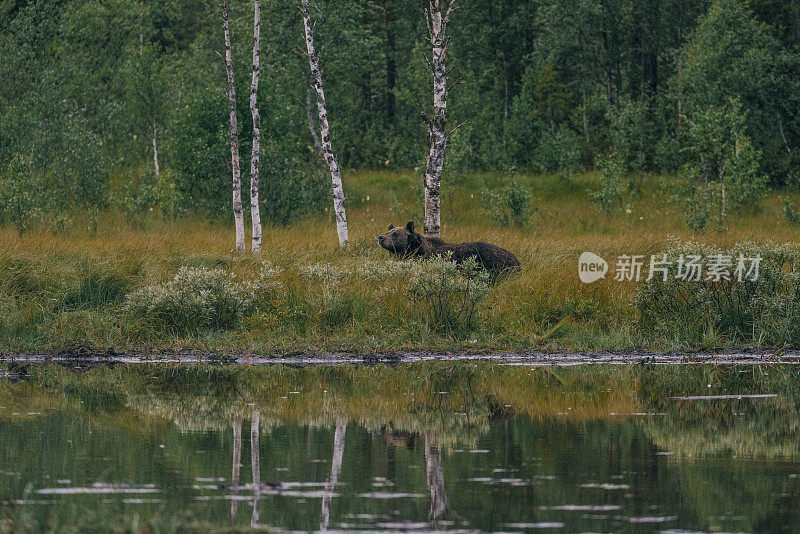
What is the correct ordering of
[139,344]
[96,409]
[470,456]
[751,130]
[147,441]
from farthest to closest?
[751,130], [139,344], [96,409], [147,441], [470,456]

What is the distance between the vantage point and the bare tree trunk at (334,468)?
22.4ft

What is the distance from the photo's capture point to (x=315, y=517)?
6.81 metres

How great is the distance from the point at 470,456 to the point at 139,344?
8.21 metres

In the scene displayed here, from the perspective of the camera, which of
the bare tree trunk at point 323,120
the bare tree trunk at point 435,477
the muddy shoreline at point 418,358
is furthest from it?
the bare tree trunk at point 323,120

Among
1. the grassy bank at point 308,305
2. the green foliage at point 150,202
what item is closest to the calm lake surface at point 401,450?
the grassy bank at point 308,305

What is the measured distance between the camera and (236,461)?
8570 mm

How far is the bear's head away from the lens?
733 inches

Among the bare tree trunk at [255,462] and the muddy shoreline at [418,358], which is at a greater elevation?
the muddy shoreline at [418,358]

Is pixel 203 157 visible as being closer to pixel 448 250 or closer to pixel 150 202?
pixel 150 202

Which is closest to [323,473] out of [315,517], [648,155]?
[315,517]

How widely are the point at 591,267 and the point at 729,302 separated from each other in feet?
9.20

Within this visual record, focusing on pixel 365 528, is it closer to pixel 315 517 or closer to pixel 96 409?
pixel 315 517

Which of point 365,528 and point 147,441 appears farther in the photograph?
point 147,441

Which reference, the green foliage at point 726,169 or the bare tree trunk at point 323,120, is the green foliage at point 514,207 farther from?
the bare tree trunk at point 323,120
